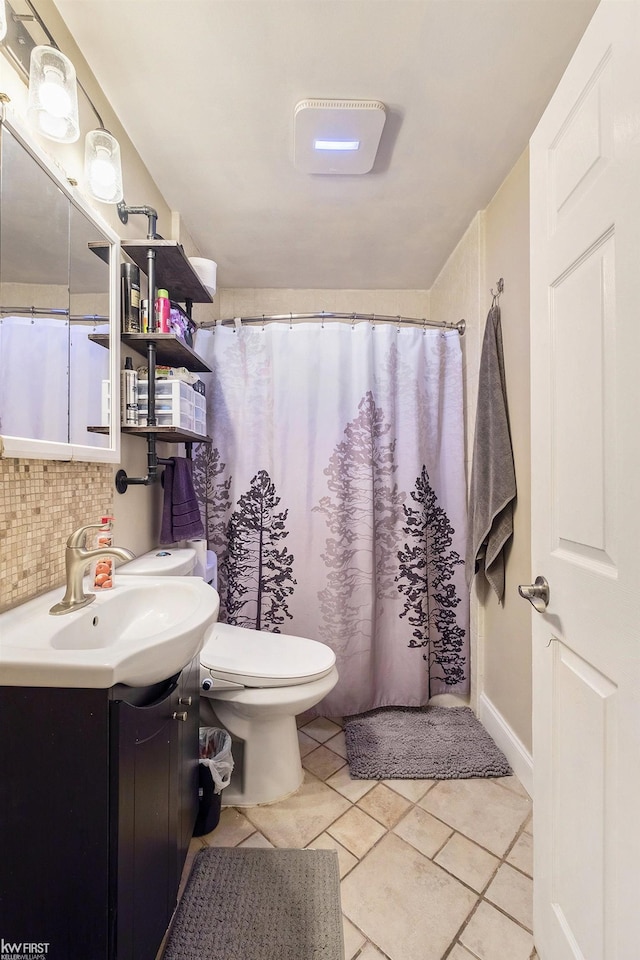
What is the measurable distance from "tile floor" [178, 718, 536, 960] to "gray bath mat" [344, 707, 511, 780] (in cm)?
4

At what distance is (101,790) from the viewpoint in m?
0.69

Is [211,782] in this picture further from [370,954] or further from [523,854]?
[523,854]

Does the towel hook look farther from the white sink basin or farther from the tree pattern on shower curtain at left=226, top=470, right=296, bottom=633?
the white sink basin

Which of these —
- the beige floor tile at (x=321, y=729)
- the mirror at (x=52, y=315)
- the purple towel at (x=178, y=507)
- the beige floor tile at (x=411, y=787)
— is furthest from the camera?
the beige floor tile at (x=321, y=729)

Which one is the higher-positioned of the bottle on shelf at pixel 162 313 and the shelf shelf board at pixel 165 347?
the bottle on shelf at pixel 162 313

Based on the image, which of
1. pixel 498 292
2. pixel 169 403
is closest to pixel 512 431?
pixel 498 292

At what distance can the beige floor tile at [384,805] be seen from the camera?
1.41 m

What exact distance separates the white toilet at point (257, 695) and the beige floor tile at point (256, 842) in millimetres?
128

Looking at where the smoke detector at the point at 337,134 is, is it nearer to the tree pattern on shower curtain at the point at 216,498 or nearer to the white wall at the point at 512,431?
the white wall at the point at 512,431

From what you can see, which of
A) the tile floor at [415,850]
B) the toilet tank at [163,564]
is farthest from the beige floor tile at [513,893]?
the toilet tank at [163,564]

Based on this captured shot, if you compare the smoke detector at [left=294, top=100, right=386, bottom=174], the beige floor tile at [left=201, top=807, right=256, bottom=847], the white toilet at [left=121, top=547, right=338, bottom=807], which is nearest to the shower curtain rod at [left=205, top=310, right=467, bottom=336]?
the smoke detector at [left=294, top=100, right=386, bottom=174]

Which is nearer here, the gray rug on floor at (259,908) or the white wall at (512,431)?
the gray rug on floor at (259,908)

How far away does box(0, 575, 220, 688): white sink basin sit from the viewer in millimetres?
670

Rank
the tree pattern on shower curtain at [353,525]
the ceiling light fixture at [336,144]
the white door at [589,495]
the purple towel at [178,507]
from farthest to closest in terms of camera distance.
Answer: the tree pattern on shower curtain at [353,525] → the purple towel at [178,507] → the ceiling light fixture at [336,144] → the white door at [589,495]
